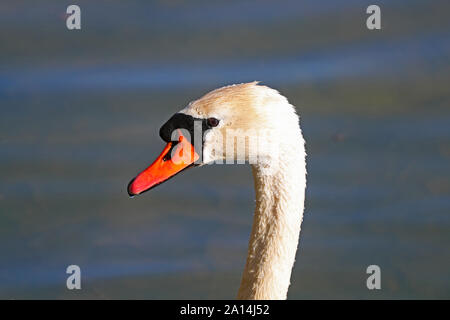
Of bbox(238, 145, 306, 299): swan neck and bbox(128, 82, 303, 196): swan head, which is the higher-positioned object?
bbox(128, 82, 303, 196): swan head

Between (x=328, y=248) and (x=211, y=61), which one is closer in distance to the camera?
(x=328, y=248)

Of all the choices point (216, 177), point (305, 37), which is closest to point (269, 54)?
point (305, 37)

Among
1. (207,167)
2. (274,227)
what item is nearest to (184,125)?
(274,227)

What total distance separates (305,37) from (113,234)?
1943mm

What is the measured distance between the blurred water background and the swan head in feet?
5.74

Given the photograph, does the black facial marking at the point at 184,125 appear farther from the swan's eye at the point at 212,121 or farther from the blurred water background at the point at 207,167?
the blurred water background at the point at 207,167

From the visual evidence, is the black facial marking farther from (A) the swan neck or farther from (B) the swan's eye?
(A) the swan neck

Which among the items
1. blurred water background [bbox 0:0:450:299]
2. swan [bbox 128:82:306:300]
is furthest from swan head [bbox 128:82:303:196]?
blurred water background [bbox 0:0:450:299]

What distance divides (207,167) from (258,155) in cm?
238

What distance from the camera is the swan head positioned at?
411 cm

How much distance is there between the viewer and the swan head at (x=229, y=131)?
13.5 feet

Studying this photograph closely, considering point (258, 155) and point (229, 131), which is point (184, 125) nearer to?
point (229, 131)
